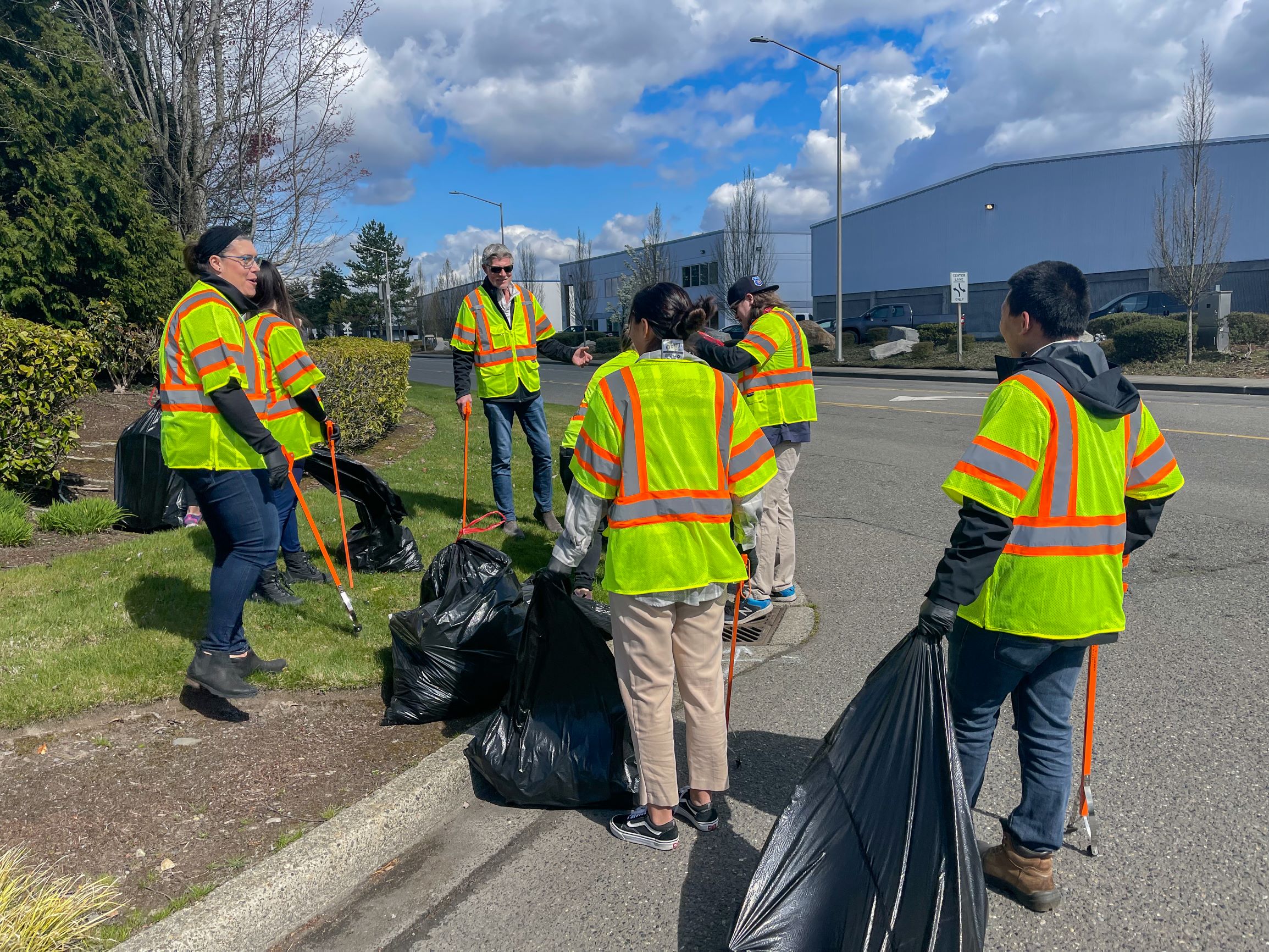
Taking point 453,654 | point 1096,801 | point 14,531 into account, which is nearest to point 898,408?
point 14,531

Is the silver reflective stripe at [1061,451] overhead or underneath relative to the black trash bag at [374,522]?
overhead

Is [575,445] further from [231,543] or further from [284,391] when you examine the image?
[284,391]

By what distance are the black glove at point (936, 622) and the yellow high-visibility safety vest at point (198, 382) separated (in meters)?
2.81

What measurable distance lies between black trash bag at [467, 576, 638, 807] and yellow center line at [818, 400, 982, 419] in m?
11.8

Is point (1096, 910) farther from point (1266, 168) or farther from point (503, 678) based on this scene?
point (1266, 168)

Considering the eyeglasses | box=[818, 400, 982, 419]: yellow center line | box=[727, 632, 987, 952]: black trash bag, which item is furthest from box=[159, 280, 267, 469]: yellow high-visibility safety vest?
box=[818, 400, 982, 419]: yellow center line

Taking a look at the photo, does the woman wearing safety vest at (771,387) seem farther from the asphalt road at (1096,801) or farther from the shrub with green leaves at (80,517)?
the shrub with green leaves at (80,517)

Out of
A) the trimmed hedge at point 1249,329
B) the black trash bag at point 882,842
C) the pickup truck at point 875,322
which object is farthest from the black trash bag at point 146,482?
the pickup truck at point 875,322

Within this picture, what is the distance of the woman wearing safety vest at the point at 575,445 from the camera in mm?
3826

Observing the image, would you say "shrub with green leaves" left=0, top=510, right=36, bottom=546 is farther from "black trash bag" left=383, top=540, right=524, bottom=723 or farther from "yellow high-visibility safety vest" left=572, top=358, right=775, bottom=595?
"yellow high-visibility safety vest" left=572, top=358, right=775, bottom=595

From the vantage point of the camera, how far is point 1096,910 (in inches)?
102

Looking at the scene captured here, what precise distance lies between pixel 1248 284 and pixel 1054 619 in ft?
132

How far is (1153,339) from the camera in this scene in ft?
73.7

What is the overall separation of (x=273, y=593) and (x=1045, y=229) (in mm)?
40897
